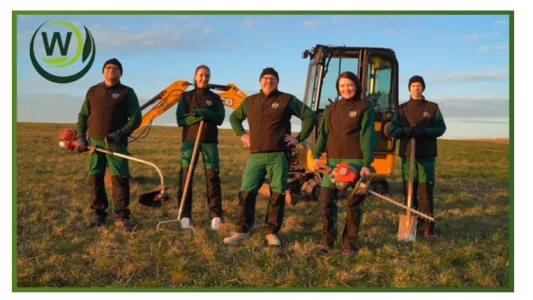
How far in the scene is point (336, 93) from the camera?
26.2 ft

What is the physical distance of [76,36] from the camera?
17.7 feet

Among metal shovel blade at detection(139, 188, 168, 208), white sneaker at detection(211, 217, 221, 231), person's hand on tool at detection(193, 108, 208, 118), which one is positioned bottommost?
white sneaker at detection(211, 217, 221, 231)

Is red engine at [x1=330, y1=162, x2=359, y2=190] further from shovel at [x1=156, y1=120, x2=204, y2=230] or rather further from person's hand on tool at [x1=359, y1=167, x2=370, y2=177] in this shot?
shovel at [x1=156, y1=120, x2=204, y2=230]

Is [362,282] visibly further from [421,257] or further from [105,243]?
[105,243]

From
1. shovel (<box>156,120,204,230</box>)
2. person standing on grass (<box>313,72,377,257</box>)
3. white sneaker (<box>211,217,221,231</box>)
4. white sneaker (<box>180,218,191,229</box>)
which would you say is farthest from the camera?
white sneaker (<box>211,217,221,231</box>)

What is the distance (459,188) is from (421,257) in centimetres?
656

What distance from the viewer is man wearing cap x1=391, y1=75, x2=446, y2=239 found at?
230 inches

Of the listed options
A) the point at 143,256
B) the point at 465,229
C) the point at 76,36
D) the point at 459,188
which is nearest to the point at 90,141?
the point at 76,36

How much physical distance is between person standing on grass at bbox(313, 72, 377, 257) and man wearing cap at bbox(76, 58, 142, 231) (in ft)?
7.69

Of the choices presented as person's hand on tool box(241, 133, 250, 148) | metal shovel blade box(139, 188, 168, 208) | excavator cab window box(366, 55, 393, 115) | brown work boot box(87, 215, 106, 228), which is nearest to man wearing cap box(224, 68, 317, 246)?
person's hand on tool box(241, 133, 250, 148)

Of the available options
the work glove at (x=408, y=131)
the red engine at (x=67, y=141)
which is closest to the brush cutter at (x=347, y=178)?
the work glove at (x=408, y=131)

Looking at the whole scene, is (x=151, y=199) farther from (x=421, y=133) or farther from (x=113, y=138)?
(x=421, y=133)

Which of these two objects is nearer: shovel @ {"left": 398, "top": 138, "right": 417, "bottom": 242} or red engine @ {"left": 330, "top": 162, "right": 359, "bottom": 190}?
red engine @ {"left": 330, "top": 162, "right": 359, "bottom": 190}

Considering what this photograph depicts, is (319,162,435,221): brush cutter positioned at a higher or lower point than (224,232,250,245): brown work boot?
higher
